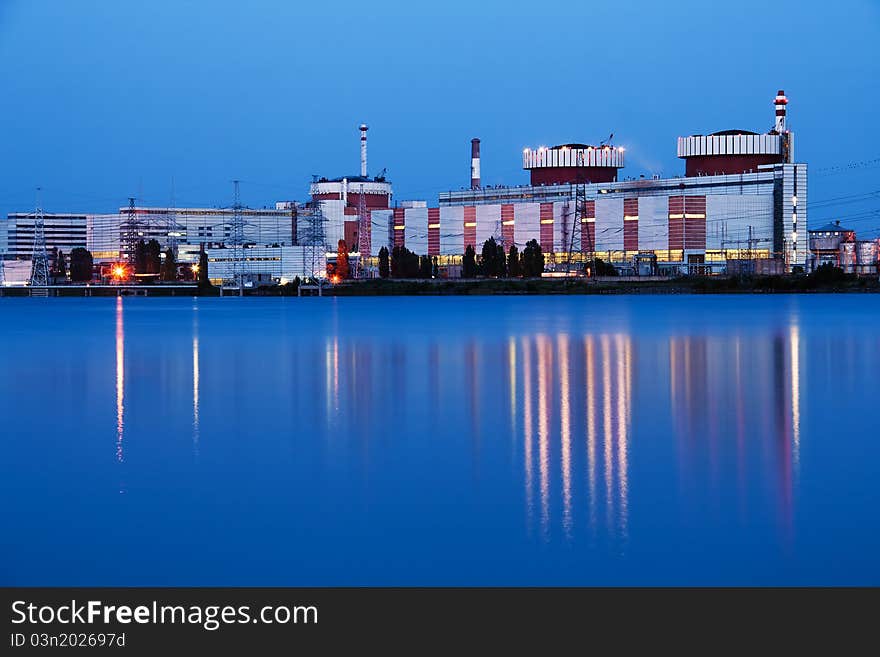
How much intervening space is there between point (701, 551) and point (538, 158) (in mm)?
111190

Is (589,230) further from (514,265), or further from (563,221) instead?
(514,265)

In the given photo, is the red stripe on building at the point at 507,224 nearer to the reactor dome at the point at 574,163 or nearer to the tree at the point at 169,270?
the reactor dome at the point at 574,163

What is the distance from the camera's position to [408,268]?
345 ft

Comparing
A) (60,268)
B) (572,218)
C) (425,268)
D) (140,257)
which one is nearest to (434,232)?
(425,268)

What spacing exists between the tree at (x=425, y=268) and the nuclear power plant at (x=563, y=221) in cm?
407

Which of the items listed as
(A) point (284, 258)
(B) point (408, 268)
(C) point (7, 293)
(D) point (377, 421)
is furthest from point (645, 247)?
(D) point (377, 421)

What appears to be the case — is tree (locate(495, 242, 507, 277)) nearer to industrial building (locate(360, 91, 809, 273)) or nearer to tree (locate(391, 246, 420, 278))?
industrial building (locate(360, 91, 809, 273))

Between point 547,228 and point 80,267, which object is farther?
point 80,267

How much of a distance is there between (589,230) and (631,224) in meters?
4.34

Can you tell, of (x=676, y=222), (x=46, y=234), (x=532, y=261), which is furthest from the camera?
(x=46, y=234)

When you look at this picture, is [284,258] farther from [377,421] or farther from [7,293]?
[377,421]

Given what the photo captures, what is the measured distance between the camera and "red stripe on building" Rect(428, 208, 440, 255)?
115m

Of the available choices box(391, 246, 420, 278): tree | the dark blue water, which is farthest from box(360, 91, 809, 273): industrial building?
the dark blue water

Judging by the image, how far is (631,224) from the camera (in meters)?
102
